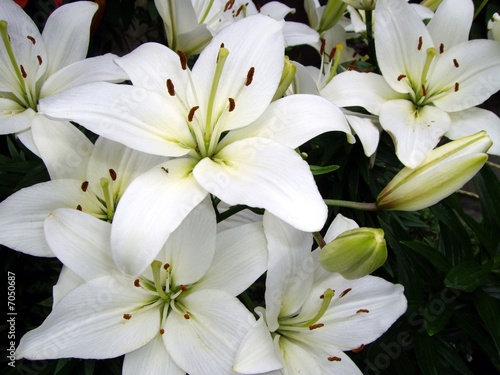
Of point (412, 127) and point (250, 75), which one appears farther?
point (412, 127)

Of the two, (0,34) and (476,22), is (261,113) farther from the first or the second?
(476,22)

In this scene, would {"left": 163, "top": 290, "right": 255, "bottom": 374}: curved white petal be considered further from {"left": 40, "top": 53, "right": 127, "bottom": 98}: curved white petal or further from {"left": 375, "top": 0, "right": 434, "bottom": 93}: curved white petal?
{"left": 375, "top": 0, "right": 434, "bottom": 93}: curved white petal

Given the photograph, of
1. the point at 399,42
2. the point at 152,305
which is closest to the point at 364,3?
the point at 399,42

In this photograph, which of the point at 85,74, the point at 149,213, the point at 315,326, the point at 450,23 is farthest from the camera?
the point at 450,23

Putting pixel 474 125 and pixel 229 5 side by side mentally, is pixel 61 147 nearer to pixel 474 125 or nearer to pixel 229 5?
pixel 229 5

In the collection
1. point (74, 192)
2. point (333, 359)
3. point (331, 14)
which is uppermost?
point (331, 14)

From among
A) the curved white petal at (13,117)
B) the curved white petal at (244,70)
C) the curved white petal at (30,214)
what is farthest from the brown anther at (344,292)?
the curved white petal at (13,117)

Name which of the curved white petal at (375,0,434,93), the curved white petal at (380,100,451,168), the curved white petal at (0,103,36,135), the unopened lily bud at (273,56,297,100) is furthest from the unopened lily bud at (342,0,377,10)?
the curved white petal at (0,103,36,135)

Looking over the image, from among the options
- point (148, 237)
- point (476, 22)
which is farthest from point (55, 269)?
point (476, 22)
